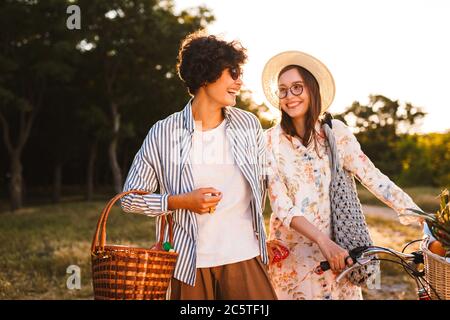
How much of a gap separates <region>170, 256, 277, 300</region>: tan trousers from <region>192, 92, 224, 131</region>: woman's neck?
2.37ft

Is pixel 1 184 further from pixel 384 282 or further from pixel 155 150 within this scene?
pixel 155 150

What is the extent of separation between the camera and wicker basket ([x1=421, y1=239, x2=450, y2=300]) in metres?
2.59

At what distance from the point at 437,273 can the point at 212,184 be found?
3.70 ft

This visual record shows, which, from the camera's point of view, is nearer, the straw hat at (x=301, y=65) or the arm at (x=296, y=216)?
the arm at (x=296, y=216)

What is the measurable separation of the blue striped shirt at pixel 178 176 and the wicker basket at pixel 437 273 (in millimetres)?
805

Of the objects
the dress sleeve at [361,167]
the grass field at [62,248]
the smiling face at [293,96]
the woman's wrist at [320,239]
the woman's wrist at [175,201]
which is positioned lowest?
the grass field at [62,248]

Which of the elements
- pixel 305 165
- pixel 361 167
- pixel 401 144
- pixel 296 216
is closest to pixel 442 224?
pixel 296 216

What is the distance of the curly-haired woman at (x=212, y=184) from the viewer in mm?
3104

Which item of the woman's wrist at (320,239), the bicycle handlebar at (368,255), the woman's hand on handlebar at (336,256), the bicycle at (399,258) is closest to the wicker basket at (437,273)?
the bicycle at (399,258)

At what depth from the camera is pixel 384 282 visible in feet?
29.5

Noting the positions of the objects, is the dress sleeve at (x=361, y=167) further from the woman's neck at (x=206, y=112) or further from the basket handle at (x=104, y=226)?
the basket handle at (x=104, y=226)

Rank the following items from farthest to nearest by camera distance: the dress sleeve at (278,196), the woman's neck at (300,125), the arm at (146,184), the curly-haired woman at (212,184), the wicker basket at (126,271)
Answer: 1. the woman's neck at (300,125)
2. the dress sleeve at (278,196)
3. the curly-haired woman at (212,184)
4. the arm at (146,184)
5. the wicker basket at (126,271)

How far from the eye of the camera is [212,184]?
316 cm
